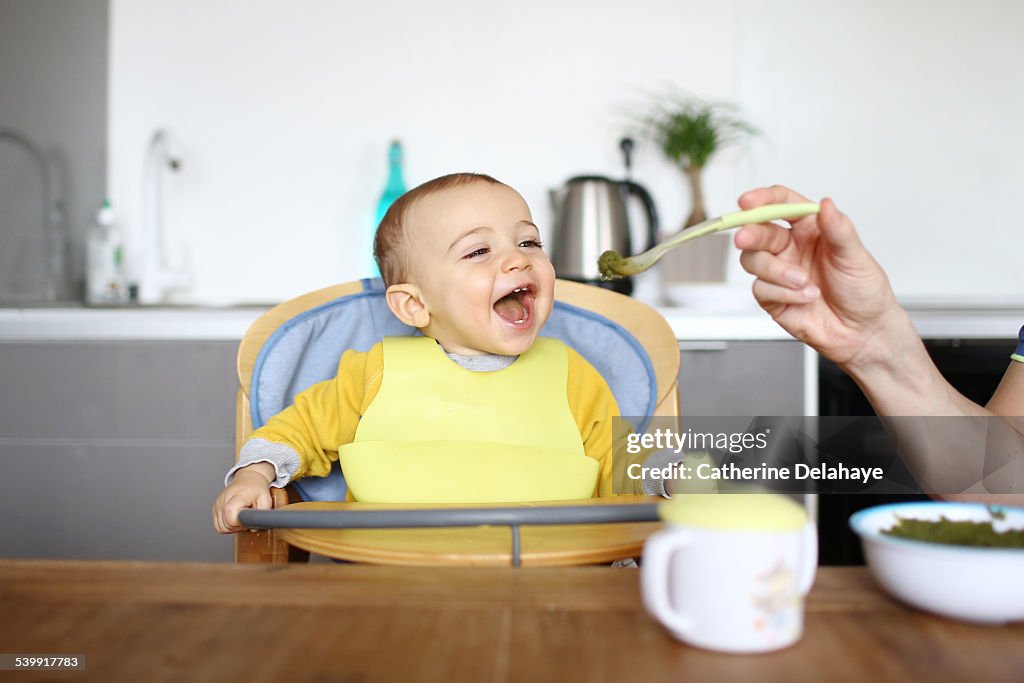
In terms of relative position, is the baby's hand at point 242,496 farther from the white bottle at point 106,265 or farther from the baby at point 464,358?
the white bottle at point 106,265

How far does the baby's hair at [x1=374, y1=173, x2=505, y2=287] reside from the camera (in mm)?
1307

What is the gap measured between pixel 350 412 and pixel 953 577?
35.5 inches

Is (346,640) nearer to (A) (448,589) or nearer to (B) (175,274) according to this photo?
(A) (448,589)

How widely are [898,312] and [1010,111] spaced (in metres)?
1.80

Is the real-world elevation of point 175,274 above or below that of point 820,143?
below

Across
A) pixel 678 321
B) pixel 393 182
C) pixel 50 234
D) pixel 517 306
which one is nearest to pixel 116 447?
pixel 50 234

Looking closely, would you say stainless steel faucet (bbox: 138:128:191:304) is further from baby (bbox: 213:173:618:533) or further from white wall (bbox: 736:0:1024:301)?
white wall (bbox: 736:0:1024:301)

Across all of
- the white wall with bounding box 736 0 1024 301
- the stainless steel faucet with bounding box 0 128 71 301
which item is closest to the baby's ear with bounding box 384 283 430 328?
the white wall with bounding box 736 0 1024 301

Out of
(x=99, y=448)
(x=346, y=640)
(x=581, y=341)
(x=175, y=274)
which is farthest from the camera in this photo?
(x=175, y=274)

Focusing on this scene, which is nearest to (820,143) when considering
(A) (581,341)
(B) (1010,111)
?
(B) (1010,111)

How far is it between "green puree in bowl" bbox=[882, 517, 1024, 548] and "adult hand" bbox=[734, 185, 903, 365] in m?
0.35

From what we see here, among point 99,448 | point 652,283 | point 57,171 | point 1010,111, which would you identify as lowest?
point 99,448

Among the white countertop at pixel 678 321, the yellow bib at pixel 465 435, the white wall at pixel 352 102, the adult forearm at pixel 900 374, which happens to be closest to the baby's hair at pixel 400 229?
the yellow bib at pixel 465 435

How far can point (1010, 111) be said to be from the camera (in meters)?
2.38
